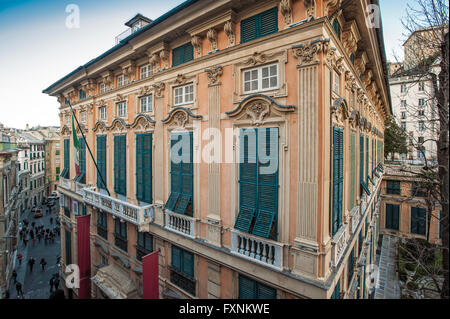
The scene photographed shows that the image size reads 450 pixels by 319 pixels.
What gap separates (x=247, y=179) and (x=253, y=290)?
3.67 metres

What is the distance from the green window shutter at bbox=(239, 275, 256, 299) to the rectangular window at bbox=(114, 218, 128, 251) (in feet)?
26.5

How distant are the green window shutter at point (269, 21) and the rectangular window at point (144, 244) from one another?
33.7 feet

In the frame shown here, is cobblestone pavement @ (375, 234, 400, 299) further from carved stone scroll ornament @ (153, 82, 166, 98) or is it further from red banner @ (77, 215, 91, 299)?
red banner @ (77, 215, 91, 299)

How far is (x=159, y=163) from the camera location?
36.5 ft

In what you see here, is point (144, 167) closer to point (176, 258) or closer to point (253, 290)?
point (176, 258)

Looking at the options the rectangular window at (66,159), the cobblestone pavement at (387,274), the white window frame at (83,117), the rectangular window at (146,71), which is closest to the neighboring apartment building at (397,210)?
the cobblestone pavement at (387,274)

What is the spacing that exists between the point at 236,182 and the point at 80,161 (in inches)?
597

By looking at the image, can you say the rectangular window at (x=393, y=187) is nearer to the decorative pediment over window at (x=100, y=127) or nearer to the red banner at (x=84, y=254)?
the decorative pediment over window at (x=100, y=127)

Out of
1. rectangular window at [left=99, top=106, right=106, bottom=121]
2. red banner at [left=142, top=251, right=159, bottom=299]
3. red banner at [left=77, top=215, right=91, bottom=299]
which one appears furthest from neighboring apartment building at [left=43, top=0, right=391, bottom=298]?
red banner at [left=77, top=215, right=91, bottom=299]

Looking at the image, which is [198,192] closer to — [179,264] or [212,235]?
[212,235]

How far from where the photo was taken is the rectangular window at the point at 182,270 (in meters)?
9.77

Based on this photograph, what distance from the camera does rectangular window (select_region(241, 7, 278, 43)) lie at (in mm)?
7488

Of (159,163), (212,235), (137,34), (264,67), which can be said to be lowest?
(212,235)

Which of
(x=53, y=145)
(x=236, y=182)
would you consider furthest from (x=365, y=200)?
(x=53, y=145)
